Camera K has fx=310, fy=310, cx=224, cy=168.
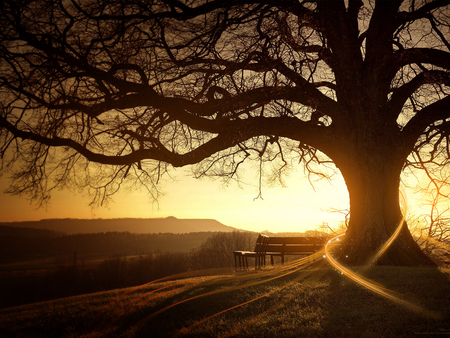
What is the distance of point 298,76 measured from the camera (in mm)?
8227

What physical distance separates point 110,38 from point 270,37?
4.02 meters

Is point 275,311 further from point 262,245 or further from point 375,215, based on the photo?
point 262,245

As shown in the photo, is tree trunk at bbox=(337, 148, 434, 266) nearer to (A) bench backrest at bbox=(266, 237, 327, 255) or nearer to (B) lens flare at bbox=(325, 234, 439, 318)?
(B) lens flare at bbox=(325, 234, 439, 318)

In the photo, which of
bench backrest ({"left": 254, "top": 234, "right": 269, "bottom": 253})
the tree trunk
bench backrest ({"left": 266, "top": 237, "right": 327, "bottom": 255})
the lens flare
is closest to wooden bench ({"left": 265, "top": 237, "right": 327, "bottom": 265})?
bench backrest ({"left": 266, "top": 237, "right": 327, "bottom": 255})

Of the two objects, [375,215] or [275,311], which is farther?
[375,215]

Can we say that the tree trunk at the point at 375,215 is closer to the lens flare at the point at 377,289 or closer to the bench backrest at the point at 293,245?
the lens flare at the point at 377,289

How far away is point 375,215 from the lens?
7453mm

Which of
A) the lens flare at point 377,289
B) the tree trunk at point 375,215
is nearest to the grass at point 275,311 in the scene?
the lens flare at point 377,289

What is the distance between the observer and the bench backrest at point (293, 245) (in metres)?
11.9

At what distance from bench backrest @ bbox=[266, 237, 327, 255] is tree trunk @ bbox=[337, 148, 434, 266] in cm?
380

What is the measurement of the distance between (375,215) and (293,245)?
16.4 ft

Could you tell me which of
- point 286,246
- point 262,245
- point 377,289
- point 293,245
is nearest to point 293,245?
point 293,245

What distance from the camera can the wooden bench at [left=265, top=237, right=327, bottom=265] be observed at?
11.9m

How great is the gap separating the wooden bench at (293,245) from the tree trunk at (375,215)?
3.80 meters
